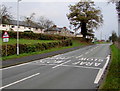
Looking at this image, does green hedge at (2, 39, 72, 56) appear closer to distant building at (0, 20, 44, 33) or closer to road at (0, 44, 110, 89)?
road at (0, 44, 110, 89)

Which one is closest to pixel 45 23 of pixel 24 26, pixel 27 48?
pixel 24 26

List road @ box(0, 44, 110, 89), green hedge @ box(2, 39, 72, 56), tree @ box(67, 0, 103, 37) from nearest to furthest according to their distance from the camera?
road @ box(0, 44, 110, 89) → green hedge @ box(2, 39, 72, 56) → tree @ box(67, 0, 103, 37)

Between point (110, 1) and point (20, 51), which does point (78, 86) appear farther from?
point (20, 51)

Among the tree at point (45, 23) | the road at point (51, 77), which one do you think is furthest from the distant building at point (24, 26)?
the road at point (51, 77)

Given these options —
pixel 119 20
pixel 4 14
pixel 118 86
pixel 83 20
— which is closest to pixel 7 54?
pixel 119 20

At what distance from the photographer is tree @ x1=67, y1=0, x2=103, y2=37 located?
229ft

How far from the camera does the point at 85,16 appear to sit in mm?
71312

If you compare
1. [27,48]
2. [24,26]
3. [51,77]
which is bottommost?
[51,77]

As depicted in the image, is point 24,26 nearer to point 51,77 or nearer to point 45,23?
point 45,23

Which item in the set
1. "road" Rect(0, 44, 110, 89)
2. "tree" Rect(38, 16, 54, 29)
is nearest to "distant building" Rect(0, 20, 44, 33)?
"tree" Rect(38, 16, 54, 29)

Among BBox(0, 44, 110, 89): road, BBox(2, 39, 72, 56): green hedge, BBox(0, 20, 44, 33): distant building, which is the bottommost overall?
BBox(0, 44, 110, 89): road

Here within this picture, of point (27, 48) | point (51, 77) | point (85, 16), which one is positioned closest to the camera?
point (51, 77)

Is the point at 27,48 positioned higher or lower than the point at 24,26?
lower

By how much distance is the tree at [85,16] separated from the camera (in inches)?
2753
